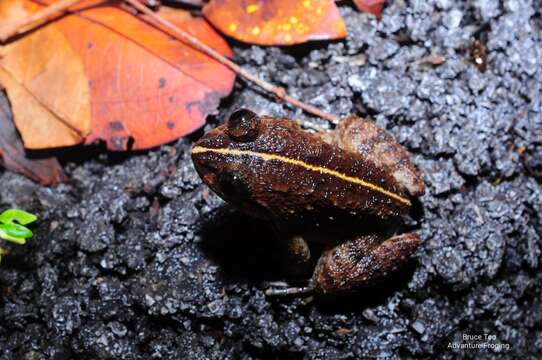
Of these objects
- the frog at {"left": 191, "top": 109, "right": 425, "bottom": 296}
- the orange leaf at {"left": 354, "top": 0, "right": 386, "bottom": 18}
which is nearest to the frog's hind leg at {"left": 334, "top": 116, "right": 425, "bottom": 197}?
the frog at {"left": 191, "top": 109, "right": 425, "bottom": 296}

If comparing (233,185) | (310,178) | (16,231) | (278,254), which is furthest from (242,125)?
(16,231)

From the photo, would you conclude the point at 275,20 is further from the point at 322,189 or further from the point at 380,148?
the point at 322,189

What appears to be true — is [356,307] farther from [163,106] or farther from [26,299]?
[26,299]

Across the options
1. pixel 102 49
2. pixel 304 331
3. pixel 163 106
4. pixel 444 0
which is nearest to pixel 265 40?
pixel 163 106

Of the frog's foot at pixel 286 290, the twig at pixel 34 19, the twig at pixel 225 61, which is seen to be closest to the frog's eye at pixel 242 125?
the twig at pixel 225 61

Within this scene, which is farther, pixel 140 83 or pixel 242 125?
pixel 140 83

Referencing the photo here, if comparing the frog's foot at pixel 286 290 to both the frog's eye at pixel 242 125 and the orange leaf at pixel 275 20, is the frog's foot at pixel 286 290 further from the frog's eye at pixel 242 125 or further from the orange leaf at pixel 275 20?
the orange leaf at pixel 275 20

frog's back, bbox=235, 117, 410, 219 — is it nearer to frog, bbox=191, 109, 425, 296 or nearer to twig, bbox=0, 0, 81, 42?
frog, bbox=191, 109, 425, 296

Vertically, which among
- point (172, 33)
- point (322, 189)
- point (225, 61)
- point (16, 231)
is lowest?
point (16, 231)
